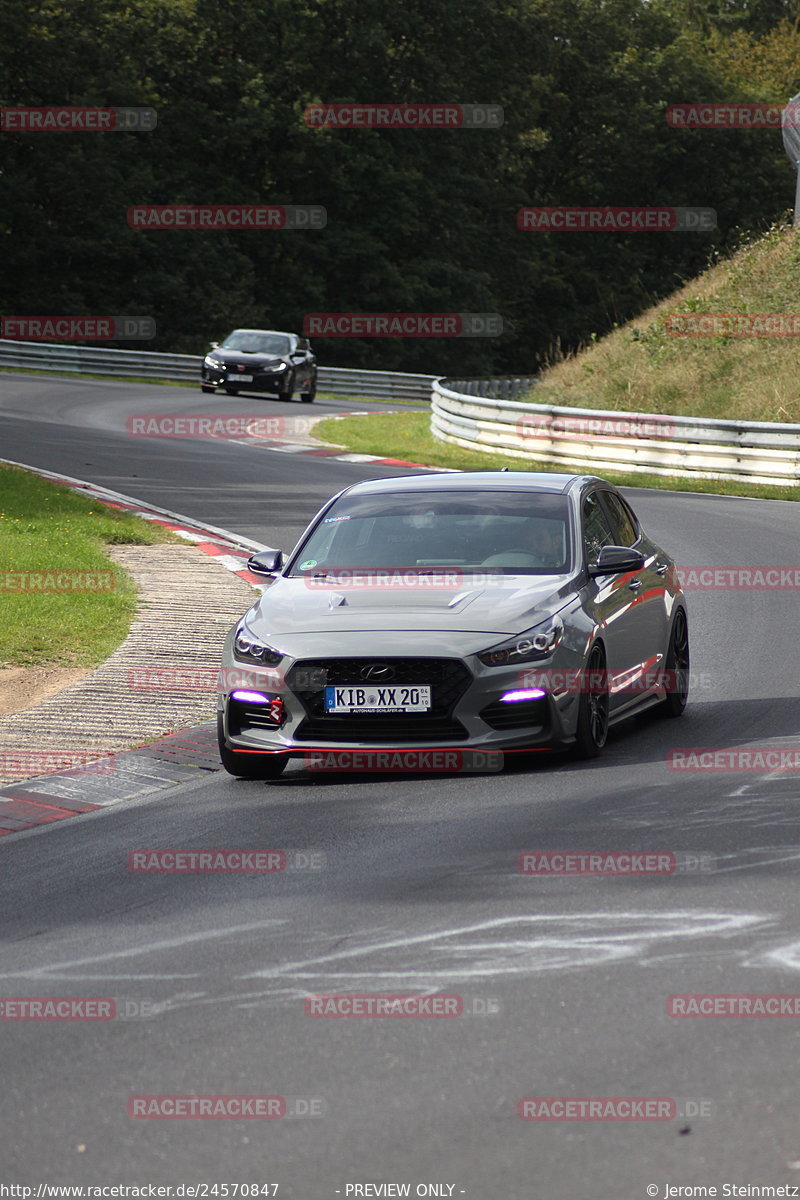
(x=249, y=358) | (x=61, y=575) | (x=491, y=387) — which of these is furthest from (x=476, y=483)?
(x=491, y=387)

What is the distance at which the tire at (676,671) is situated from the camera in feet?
35.1

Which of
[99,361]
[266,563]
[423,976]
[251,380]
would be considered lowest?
[99,361]

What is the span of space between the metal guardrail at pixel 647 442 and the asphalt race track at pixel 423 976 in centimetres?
1711

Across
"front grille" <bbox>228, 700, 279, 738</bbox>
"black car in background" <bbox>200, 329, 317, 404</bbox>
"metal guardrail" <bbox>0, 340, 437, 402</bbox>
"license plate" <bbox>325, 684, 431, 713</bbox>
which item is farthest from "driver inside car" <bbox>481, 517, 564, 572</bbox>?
"metal guardrail" <bbox>0, 340, 437, 402</bbox>

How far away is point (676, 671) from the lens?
35.7ft

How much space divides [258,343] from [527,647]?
35.2 metres

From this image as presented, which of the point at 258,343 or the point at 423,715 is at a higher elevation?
the point at 423,715

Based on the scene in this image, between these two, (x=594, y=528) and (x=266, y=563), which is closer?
(x=266, y=563)

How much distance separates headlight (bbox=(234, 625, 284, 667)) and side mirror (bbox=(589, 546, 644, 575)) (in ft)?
6.45

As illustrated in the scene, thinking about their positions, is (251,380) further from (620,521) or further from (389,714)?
(389,714)

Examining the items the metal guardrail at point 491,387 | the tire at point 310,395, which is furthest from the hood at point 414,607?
the tire at point 310,395

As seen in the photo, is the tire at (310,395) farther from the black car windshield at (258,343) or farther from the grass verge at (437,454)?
the grass verge at (437,454)

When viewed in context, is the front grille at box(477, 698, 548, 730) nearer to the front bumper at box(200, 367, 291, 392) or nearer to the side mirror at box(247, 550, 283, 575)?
the side mirror at box(247, 550, 283, 575)

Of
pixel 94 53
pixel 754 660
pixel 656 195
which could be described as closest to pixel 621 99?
pixel 656 195
